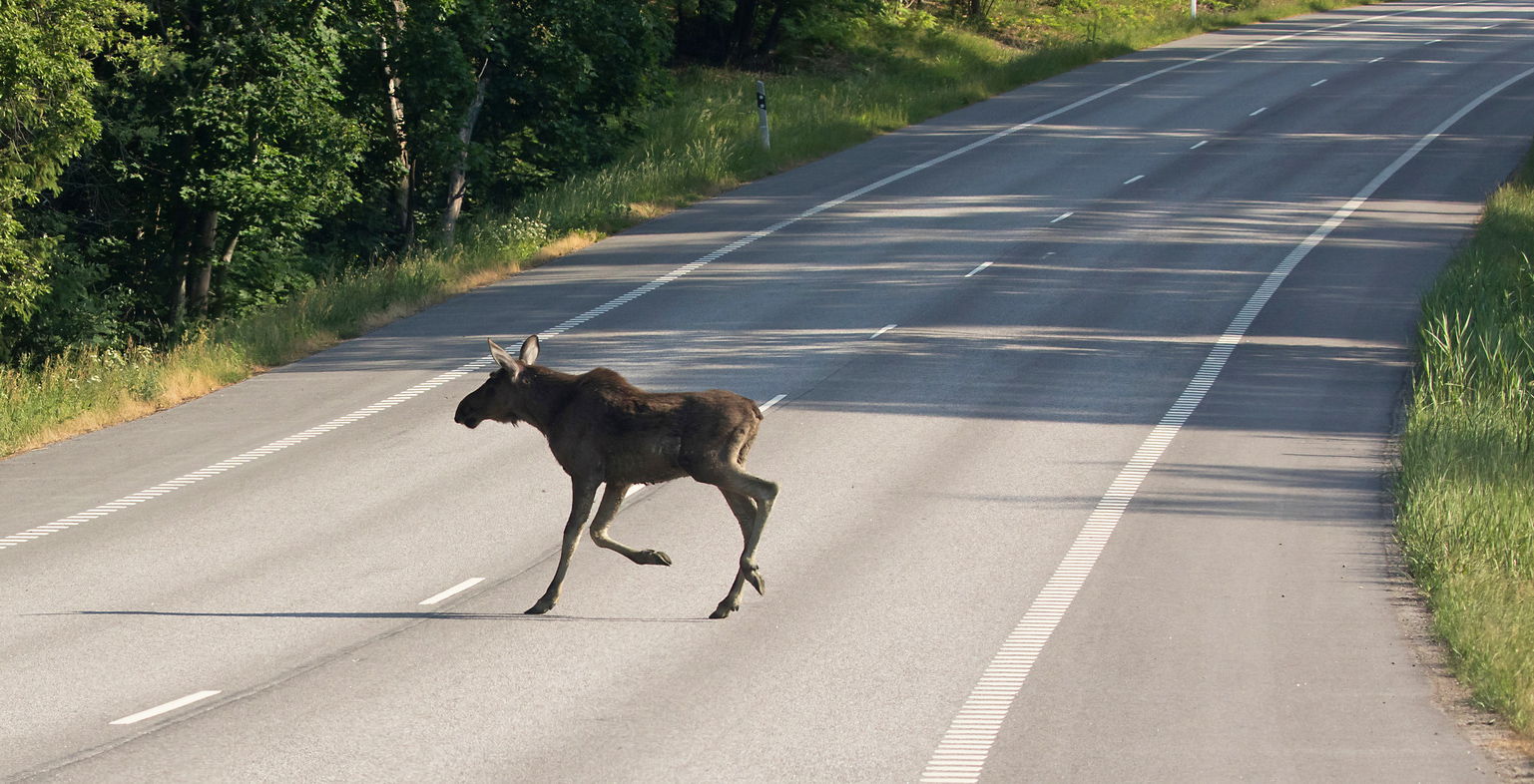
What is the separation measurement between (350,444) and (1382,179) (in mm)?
20542

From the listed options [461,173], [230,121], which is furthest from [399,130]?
[230,121]

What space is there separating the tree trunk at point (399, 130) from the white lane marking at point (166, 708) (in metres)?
20.1

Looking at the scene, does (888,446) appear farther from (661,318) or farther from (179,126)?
(179,126)

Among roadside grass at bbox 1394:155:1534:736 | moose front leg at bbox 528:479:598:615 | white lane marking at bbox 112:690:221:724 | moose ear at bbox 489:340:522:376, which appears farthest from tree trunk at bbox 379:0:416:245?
white lane marking at bbox 112:690:221:724

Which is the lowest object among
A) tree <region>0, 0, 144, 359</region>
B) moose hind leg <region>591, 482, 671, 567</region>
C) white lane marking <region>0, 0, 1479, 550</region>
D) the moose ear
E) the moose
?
white lane marking <region>0, 0, 1479, 550</region>

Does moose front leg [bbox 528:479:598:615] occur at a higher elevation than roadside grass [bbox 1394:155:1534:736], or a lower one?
higher

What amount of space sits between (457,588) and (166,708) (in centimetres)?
245

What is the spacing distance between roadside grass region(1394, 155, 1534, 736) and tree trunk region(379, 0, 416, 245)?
17468 mm

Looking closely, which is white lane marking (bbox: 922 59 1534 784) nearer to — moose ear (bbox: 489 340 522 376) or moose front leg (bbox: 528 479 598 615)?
moose front leg (bbox: 528 479 598 615)

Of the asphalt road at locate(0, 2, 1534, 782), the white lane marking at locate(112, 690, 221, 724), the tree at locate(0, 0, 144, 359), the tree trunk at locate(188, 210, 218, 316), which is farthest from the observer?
the tree trunk at locate(188, 210, 218, 316)

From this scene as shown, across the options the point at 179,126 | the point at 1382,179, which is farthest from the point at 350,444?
the point at 1382,179

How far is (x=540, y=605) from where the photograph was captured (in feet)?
31.7

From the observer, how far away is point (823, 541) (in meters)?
11.4

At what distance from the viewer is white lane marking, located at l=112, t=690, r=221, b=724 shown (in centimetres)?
805
